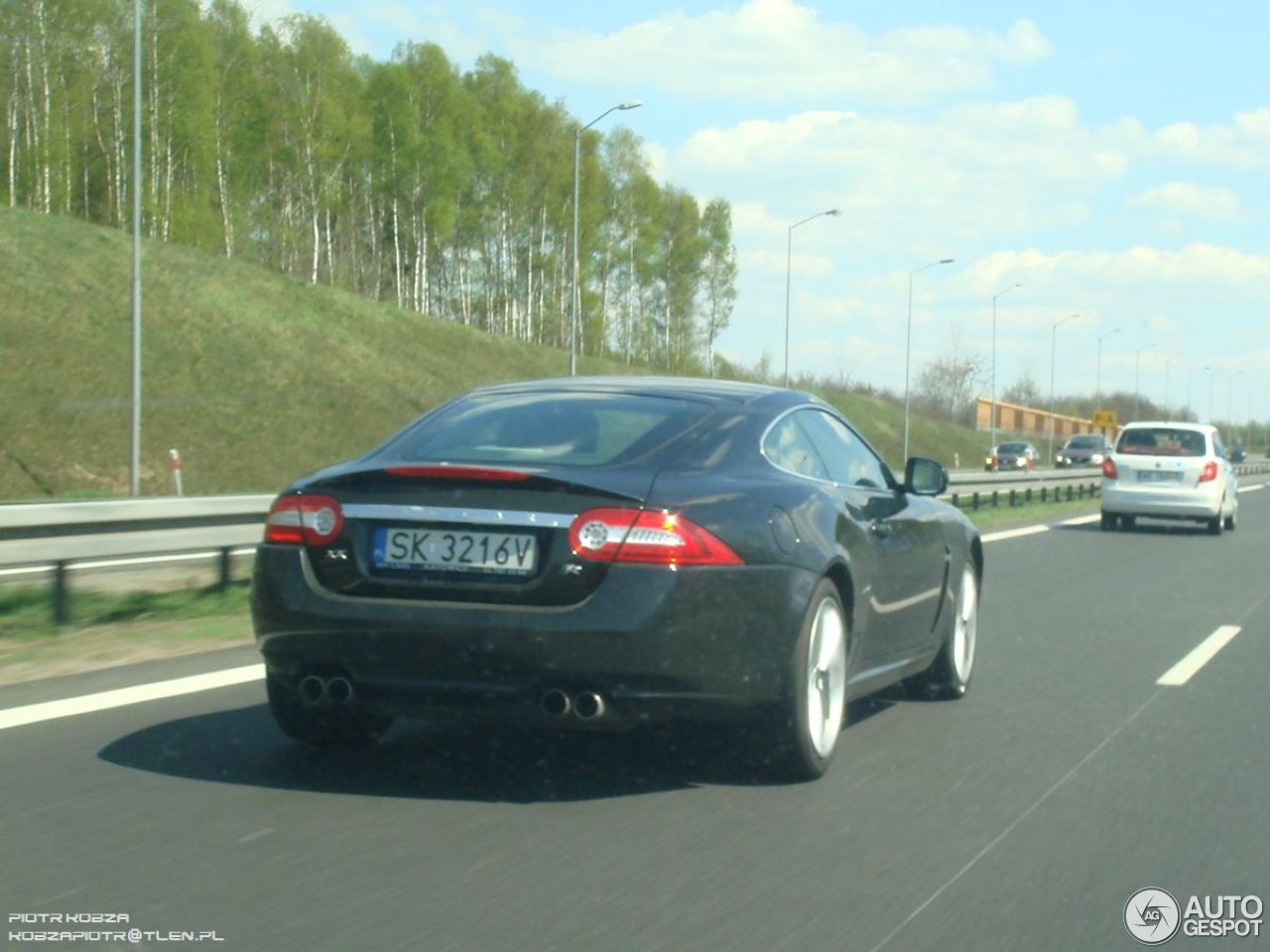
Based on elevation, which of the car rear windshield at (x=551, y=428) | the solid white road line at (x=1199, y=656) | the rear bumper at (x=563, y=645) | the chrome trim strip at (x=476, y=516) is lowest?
the solid white road line at (x=1199, y=656)

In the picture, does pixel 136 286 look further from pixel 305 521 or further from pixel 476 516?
pixel 476 516

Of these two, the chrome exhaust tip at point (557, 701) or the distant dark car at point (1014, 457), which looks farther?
the distant dark car at point (1014, 457)

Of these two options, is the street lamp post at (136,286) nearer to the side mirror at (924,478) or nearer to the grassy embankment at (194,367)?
the grassy embankment at (194,367)

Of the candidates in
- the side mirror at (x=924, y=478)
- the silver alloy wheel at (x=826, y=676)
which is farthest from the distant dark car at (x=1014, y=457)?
Answer: the silver alloy wheel at (x=826, y=676)

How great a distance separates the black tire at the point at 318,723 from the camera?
646 cm

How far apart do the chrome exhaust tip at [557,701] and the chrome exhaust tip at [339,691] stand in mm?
661

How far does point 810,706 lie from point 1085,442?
2711 inches

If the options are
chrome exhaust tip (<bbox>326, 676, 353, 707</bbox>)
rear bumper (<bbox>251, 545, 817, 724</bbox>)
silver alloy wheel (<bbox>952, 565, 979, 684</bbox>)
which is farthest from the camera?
silver alloy wheel (<bbox>952, 565, 979, 684</bbox>)

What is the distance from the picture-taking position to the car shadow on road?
612cm

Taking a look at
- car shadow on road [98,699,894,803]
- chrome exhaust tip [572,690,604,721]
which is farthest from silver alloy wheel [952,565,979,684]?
chrome exhaust tip [572,690,604,721]

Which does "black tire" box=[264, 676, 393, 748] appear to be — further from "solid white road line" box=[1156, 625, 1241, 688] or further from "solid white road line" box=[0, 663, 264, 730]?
"solid white road line" box=[1156, 625, 1241, 688]

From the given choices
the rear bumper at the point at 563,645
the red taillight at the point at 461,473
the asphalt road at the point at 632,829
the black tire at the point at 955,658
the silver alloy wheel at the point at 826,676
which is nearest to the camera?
the asphalt road at the point at 632,829

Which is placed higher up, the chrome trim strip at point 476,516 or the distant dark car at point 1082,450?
the chrome trim strip at point 476,516

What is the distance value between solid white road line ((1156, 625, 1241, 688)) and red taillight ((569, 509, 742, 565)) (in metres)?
4.45
